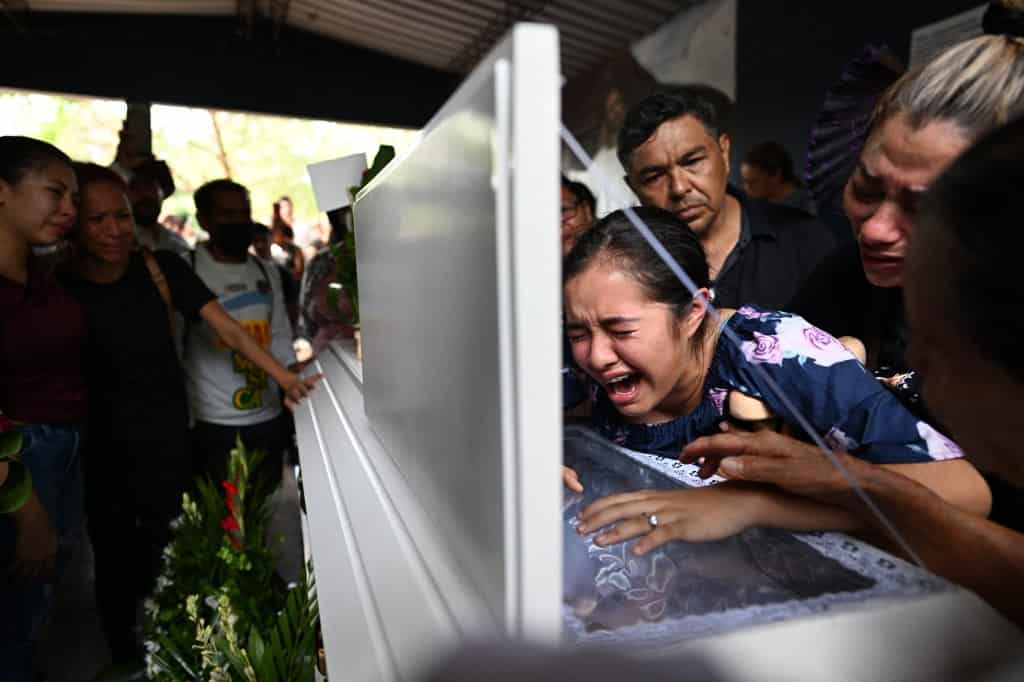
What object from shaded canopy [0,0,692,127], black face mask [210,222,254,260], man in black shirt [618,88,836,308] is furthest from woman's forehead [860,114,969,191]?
shaded canopy [0,0,692,127]

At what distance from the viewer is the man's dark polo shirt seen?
5.74 ft

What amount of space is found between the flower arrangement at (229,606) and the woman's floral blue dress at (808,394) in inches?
27.7

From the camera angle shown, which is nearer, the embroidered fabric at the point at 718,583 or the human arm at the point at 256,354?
the embroidered fabric at the point at 718,583

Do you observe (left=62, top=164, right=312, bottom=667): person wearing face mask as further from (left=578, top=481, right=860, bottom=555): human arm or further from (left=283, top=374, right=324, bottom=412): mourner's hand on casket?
(left=578, top=481, right=860, bottom=555): human arm

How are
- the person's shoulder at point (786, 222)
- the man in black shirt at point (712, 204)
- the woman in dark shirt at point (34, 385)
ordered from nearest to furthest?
the woman in dark shirt at point (34, 385), the man in black shirt at point (712, 204), the person's shoulder at point (786, 222)

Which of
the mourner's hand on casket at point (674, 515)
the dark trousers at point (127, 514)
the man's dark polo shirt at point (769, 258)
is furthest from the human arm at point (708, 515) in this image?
the dark trousers at point (127, 514)

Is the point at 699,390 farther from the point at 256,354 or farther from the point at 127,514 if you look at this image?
the point at 127,514

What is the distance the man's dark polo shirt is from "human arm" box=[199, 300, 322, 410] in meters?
1.18

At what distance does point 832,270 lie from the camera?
47.9 inches

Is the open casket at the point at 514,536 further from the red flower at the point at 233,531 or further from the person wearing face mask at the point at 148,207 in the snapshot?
the person wearing face mask at the point at 148,207

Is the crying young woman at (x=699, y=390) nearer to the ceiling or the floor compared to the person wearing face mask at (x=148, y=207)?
nearer to the floor

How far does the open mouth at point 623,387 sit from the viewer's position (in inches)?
40.6

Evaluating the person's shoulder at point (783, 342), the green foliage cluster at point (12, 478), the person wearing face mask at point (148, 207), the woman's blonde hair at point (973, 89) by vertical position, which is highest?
the person wearing face mask at point (148, 207)

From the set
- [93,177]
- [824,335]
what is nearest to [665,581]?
[824,335]
